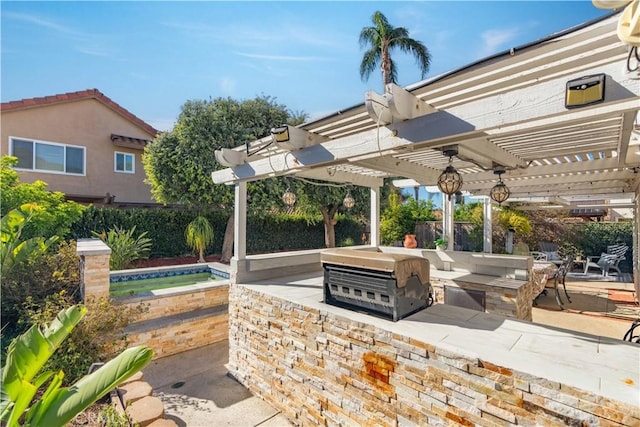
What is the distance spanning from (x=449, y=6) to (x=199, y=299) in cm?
807

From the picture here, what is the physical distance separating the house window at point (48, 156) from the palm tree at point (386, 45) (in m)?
15.1

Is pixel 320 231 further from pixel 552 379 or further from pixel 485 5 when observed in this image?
pixel 552 379

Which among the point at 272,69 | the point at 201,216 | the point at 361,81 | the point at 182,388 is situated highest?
the point at 361,81

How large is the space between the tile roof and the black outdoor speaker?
16.9 metres

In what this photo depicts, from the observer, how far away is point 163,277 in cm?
927

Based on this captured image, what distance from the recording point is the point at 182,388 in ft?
16.2

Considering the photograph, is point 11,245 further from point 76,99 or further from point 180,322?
point 76,99

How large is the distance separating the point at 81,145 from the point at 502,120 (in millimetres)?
16539

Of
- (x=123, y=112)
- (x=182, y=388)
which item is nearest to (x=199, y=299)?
(x=182, y=388)

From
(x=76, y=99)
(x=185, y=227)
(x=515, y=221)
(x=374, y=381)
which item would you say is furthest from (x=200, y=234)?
(x=515, y=221)

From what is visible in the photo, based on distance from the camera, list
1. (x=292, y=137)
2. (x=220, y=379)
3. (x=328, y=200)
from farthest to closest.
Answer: (x=328, y=200) → (x=220, y=379) → (x=292, y=137)

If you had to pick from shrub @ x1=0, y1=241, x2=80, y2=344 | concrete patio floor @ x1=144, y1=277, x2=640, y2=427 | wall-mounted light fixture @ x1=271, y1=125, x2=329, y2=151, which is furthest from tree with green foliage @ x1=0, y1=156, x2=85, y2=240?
wall-mounted light fixture @ x1=271, y1=125, x2=329, y2=151

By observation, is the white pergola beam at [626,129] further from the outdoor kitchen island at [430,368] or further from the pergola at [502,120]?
the outdoor kitchen island at [430,368]

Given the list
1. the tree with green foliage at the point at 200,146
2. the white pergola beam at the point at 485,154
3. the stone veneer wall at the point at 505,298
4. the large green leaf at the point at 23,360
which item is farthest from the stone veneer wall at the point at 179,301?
the white pergola beam at the point at 485,154
